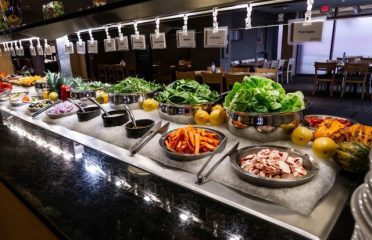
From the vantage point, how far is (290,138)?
1.32 meters

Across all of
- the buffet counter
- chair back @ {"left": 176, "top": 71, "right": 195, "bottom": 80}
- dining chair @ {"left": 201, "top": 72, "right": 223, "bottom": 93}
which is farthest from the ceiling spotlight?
the buffet counter

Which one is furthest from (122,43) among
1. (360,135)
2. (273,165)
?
(360,135)

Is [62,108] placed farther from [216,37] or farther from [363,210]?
[363,210]

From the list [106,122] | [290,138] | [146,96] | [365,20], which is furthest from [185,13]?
[365,20]

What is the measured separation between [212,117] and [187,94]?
263 mm

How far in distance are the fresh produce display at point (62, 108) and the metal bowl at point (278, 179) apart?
164 cm

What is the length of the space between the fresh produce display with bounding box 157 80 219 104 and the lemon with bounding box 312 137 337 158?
79cm

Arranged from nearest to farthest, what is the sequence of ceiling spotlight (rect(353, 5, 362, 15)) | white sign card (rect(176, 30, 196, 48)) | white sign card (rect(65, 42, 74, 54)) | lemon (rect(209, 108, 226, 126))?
lemon (rect(209, 108, 226, 126)), white sign card (rect(176, 30, 196, 48)), white sign card (rect(65, 42, 74, 54)), ceiling spotlight (rect(353, 5, 362, 15))

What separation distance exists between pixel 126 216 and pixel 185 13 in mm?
1378

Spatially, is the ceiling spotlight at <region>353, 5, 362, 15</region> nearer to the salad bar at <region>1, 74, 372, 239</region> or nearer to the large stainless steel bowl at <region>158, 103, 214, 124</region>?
the salad bar at <region>1, 74, 372, 239</region>

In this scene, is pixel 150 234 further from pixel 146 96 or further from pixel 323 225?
pixel 146 96

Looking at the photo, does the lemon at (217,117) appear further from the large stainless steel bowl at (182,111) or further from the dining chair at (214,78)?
the dining chair at (214,78)

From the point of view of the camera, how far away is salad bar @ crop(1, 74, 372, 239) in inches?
36.1

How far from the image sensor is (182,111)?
1.67 m
